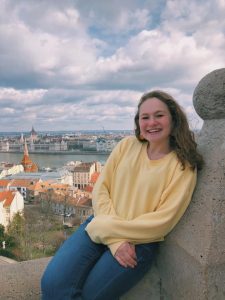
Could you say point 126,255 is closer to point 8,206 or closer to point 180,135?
point 180,135

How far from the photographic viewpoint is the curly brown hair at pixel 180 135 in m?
0.73

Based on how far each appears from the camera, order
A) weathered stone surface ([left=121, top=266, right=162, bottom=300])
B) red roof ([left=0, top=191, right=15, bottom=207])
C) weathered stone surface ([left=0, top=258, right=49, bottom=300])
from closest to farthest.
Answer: weathered stone surface ([left=121, top=266, right=162, bottom=300]) < weathered stone surface ([left=0, top=258, right=49, bottom=300]) < red roof ([left=0, top=191, right=15, bottom=207])

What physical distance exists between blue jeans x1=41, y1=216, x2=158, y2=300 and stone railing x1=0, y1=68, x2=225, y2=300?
39 millimetres

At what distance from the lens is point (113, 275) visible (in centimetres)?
73

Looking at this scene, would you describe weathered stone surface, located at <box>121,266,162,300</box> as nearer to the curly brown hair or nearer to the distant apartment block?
the curly brown hair

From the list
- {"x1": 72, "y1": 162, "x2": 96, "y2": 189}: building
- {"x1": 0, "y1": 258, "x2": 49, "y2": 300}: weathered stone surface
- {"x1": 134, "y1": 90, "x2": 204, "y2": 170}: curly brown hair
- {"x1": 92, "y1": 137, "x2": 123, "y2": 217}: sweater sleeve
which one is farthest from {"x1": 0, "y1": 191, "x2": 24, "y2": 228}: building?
{"x1": 134, "y1": 90, "x2": 204, "y2": 170}: curly brown hair

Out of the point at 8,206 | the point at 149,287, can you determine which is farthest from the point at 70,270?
the point at 8,206

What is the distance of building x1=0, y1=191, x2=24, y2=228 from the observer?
42.4ft

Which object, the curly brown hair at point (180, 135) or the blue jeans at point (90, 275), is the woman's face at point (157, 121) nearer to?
the curly brown hair at point (180, 135)

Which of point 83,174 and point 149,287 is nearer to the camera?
point 149,287

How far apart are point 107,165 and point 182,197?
8.0 inches

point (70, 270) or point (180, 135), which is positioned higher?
point (180, 135)

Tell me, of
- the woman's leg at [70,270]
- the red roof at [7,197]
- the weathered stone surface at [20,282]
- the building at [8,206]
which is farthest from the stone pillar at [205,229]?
the red roof at [7,197]

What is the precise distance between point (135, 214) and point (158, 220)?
6 centimetres
